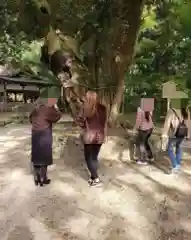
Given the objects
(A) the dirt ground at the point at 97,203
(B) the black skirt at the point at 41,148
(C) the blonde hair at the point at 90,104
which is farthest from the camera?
(B) the black skirt at the point at 41,148

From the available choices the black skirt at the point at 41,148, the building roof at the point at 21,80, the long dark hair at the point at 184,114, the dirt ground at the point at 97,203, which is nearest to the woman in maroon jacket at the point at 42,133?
the black skirt at the point at 41,148

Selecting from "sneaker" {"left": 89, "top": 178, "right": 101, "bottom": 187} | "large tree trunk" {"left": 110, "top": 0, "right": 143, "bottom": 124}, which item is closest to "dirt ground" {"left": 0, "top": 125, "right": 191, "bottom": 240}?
"sneaker" {"left": 89, "top": 178, "right": 101, "bottom": 187}

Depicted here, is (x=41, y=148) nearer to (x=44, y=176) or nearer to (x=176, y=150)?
(x=44, y=176)

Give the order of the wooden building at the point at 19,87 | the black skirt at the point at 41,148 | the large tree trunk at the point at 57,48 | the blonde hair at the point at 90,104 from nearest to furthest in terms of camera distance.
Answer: the blonde hair at the point at 90,104, the black skirt at the point at 41,148, the large tree trunk at the point at 57,48, the wooden building at the point at 19,87

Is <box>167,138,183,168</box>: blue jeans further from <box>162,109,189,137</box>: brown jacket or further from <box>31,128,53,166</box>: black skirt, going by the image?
<box>31,128,53,166</box>: black skirt

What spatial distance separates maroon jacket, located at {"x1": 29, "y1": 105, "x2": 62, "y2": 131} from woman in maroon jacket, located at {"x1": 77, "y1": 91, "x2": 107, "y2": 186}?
419 mm

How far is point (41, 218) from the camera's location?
14.2 ft

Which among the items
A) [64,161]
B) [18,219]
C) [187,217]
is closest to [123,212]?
[187,217]

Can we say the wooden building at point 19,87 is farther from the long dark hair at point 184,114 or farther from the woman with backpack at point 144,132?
the long dark hair at point 184,114

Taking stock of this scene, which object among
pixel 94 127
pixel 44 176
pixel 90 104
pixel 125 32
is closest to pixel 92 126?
pixel 94 127

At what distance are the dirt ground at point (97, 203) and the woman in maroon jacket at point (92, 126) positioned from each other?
0.47m

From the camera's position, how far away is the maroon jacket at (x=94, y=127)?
498 cm

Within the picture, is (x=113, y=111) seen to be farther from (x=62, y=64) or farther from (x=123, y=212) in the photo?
(x=123, y=212)

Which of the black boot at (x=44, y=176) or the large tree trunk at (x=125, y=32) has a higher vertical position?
the large tree trunk at (x=125, y=32)
